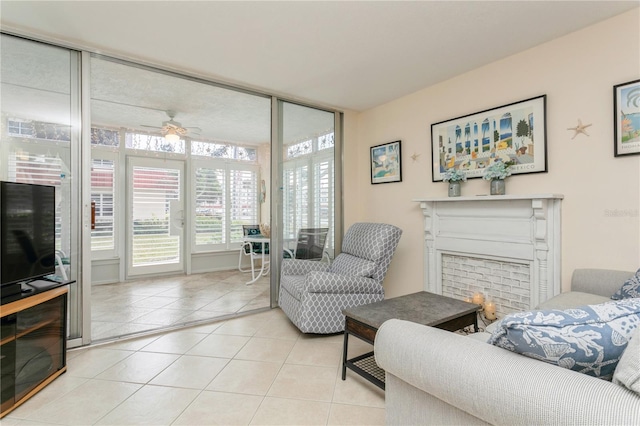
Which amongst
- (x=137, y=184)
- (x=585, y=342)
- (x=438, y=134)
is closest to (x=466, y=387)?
(x=585, y=342)

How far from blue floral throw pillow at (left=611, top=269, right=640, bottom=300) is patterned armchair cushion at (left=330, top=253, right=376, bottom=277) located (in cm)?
165

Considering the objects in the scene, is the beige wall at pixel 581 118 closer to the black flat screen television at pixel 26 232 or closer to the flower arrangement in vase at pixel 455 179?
the flower arrangement in vase at pixel 455 179

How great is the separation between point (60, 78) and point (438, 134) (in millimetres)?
3330

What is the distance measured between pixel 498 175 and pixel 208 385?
2.69 metres

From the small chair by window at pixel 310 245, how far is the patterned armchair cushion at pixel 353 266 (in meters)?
0.40

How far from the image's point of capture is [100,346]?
2484 mm

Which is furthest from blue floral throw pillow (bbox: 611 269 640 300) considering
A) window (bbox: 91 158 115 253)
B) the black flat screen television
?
window (bbox: 91 158 115 253)

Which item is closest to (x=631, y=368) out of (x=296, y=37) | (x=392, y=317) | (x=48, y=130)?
(x=392, y=317)

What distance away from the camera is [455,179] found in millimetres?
2900

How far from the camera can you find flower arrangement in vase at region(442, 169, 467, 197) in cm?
289

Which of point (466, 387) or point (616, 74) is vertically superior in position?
point (616, 74)

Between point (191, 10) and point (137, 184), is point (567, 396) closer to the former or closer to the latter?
point (191, 10)

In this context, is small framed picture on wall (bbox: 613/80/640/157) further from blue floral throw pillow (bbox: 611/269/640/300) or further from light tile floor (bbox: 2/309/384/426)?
light tile floor (bbox: 2/309/384/426)

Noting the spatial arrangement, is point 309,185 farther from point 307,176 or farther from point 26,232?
point 26,232
